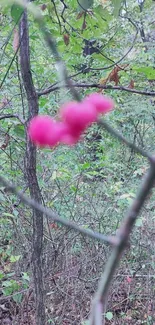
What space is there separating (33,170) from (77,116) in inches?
48.4

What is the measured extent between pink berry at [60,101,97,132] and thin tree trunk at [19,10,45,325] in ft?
3.87

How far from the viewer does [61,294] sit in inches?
89.7

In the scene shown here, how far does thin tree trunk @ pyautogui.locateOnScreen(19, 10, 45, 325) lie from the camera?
4.41ft

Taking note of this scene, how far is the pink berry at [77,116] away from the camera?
18 centimetres

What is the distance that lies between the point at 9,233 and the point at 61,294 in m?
0.48

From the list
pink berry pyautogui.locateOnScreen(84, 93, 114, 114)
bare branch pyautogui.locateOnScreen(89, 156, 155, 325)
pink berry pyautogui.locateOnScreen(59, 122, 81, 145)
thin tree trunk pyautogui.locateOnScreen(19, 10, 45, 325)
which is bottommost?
bare branch pyautogui.locateOnScreen(89, 156, 155, 325)

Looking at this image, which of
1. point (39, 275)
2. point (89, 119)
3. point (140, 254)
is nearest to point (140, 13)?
point (140, 254)

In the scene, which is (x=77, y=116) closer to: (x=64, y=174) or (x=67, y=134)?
(x=67, y=134)

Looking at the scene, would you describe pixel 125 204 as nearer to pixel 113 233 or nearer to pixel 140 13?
pixel 113 233

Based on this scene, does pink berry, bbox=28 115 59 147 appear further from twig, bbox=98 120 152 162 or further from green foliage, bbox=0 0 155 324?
green foliage, bbox=0 0 155 324

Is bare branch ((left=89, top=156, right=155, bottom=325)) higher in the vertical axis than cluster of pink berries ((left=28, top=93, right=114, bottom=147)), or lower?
lower

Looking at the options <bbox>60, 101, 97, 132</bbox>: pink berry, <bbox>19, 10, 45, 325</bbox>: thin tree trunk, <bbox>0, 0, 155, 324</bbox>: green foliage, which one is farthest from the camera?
<bbox>0, 0, 155, 324</bbox>: green foliage

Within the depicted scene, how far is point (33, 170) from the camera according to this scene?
4.60ft

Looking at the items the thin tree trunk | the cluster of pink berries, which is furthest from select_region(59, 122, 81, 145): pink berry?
the thin tree trunk
